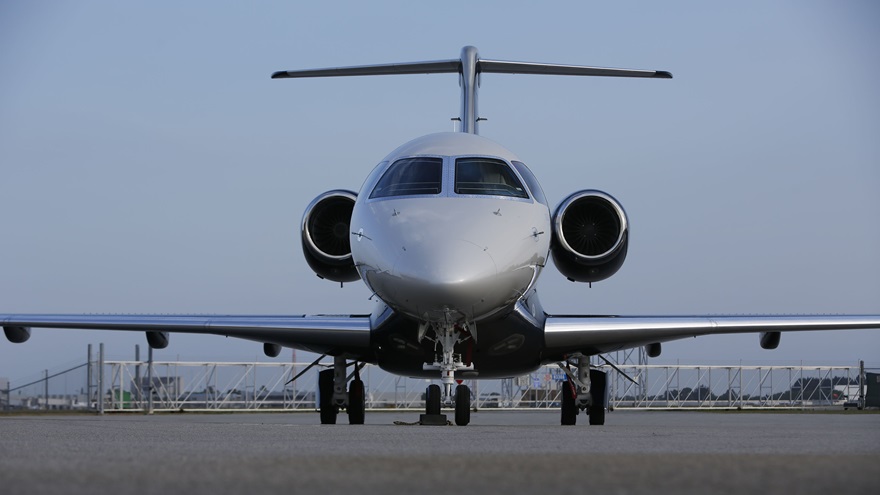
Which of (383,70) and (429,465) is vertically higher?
(383,70)

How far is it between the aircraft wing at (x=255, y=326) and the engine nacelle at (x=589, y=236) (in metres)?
3.01

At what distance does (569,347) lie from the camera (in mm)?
16828

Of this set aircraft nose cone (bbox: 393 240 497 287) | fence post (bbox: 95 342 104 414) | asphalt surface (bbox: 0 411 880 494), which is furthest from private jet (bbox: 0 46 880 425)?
fence post (bbox: 95 342 104 414)

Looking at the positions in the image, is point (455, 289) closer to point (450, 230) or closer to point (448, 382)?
point (450, 230)

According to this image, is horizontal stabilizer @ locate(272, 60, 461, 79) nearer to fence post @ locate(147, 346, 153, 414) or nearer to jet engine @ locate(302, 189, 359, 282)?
jet engine @ locate(302, 189, 359, 282)

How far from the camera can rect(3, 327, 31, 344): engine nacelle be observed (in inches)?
701

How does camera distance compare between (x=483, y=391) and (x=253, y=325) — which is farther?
(x=483, y=391)

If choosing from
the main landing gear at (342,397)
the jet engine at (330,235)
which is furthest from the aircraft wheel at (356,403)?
the jet engine at (330,235)

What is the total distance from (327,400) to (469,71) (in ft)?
24.2

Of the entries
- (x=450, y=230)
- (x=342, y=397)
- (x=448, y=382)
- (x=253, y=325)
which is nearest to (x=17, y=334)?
(x=253, y=325)

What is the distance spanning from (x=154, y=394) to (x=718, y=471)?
3262cm

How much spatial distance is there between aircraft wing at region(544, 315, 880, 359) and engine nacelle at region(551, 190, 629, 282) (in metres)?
0.70

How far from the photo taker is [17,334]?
17875 mm

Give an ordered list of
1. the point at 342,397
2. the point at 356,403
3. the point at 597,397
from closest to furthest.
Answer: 1. the point at 342,397
2. the point at 356,403
3. the point at 597,397
